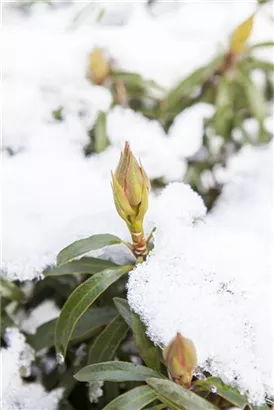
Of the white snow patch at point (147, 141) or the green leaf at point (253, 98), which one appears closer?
the white snow patch at point (147, 141)

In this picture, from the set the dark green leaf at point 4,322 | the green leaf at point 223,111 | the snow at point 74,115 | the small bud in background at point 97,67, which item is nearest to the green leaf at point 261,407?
the snow at point 74,115

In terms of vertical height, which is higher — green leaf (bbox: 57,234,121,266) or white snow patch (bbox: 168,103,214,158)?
green leaf (bbox: 57,234,121,266)

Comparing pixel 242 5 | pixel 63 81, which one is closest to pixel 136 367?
pixel 63 81

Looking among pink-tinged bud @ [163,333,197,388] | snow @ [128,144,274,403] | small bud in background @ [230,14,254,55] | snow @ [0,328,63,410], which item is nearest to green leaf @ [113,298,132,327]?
snow @ [128,144,274,403]

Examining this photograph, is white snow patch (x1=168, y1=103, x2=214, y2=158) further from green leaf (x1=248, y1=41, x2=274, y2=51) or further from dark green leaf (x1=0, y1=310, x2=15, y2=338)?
dark green leaf (x1=0, y1=310, x2=15, y2=338)

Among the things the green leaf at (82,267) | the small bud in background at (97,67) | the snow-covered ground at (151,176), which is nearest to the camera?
the snow-covered ground at (151,176)

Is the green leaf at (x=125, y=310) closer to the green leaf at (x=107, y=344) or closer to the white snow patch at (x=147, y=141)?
the green leaf at (x=107, y=344)
